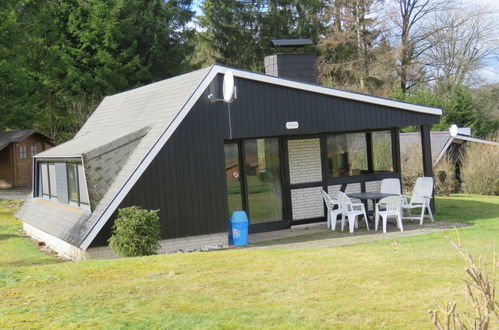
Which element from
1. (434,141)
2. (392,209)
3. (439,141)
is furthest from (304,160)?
(434,141)

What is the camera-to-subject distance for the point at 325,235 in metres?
13.0

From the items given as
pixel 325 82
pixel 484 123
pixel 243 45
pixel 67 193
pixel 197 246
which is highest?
pixel 243 45

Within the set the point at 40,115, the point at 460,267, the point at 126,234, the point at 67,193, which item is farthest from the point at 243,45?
the point at 460,267

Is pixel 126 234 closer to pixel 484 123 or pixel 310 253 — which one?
pixel 310 253

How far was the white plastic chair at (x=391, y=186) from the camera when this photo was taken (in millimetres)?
14766

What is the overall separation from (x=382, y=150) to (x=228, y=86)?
215 inches

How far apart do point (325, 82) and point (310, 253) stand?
27.4 meters

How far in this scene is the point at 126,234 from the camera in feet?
34.1

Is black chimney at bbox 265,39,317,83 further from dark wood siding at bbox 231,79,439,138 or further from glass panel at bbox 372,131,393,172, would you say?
glass panel at bbox 372,131,393,172

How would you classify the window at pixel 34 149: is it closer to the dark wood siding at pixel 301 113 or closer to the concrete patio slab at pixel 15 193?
the concrete patio slab at pixel 15 193

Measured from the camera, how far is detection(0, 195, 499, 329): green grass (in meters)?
5.52

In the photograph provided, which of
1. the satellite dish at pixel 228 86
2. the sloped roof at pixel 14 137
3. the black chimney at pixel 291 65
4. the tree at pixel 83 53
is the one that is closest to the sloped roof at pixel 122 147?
the satellite dish at pixel 228 86

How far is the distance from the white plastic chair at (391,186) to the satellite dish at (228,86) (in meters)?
5.14

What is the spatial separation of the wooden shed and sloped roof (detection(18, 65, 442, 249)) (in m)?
16.9
